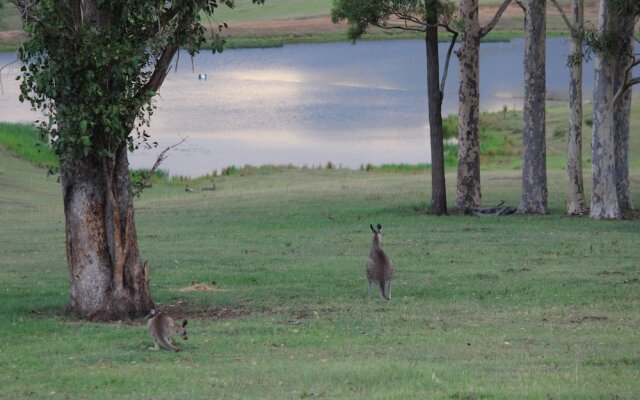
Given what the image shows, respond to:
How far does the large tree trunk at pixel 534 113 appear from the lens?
85.7ft

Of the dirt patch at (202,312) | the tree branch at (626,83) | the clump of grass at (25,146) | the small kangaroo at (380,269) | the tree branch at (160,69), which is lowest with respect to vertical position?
the dirt patch at (202,312)

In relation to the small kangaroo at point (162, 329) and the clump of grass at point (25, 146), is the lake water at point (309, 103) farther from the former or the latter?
the small kangaroo at point (162, 329)

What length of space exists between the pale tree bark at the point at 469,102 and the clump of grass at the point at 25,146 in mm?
18290

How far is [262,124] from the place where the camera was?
60344mm

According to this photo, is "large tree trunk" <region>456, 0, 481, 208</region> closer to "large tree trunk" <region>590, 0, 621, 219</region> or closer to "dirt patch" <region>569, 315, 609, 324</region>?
"large tree trunk" <region>590, 0, 621, 219</region>

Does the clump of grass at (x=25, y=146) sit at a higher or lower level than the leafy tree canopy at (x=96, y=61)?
lower

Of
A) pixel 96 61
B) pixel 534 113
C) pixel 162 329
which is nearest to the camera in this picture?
pixel 162 329

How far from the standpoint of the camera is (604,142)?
25062 millimetres

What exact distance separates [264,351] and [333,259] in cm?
833

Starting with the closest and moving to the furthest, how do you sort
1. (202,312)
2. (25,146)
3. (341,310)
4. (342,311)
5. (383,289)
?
(342,311) → (341,310) → (202,312) → (383,289) → (25,146)

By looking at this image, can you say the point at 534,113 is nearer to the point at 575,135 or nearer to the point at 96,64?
the point at 575,135

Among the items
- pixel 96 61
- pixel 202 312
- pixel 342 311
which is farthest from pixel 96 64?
pixel 342 311

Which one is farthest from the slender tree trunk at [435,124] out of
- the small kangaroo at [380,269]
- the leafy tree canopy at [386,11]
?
the small kangaroo at [380,269]

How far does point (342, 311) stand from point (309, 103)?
5582 centimetres
